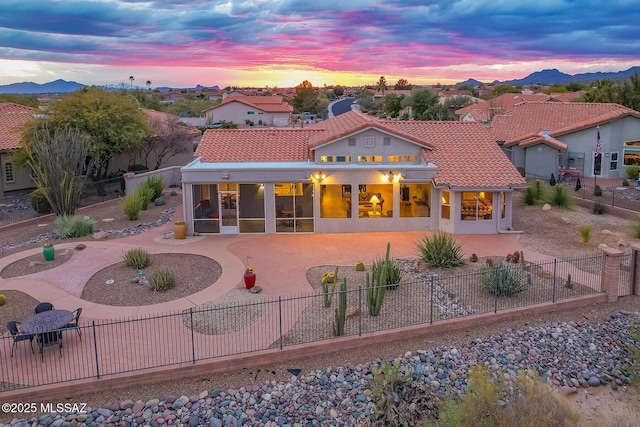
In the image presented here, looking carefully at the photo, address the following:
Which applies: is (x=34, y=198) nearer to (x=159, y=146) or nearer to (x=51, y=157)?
(x=51, y=157)

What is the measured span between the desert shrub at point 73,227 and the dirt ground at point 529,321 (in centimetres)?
125

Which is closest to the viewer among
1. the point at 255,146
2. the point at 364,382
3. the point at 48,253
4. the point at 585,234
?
the point at 364,382

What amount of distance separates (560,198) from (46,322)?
26.3m

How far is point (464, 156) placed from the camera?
27.4m

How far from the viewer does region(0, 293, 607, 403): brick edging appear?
1207cm

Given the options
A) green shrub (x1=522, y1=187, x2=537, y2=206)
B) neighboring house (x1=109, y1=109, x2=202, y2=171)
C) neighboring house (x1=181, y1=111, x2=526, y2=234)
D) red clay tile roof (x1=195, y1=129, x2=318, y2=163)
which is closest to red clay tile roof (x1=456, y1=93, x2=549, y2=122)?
green shrub (x1=522, y1=187, x2=537, y2=206)

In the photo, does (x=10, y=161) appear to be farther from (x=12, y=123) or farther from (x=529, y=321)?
(x=529, y=321)

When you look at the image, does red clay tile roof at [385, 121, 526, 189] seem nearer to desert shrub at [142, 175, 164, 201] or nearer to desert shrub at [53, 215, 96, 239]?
desert shrub at [142, 175, 164, 201]

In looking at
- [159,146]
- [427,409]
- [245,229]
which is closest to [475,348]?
[427,409]

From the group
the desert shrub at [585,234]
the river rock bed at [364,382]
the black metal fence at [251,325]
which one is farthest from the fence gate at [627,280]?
the desert shrub at [585,234]

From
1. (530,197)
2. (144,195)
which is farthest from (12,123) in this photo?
(530,197)

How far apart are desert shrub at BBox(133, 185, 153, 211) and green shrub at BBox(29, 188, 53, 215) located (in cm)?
479

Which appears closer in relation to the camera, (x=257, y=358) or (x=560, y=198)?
(x=257, y=358)

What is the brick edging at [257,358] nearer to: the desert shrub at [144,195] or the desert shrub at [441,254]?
the desert shrub at [441,254]
